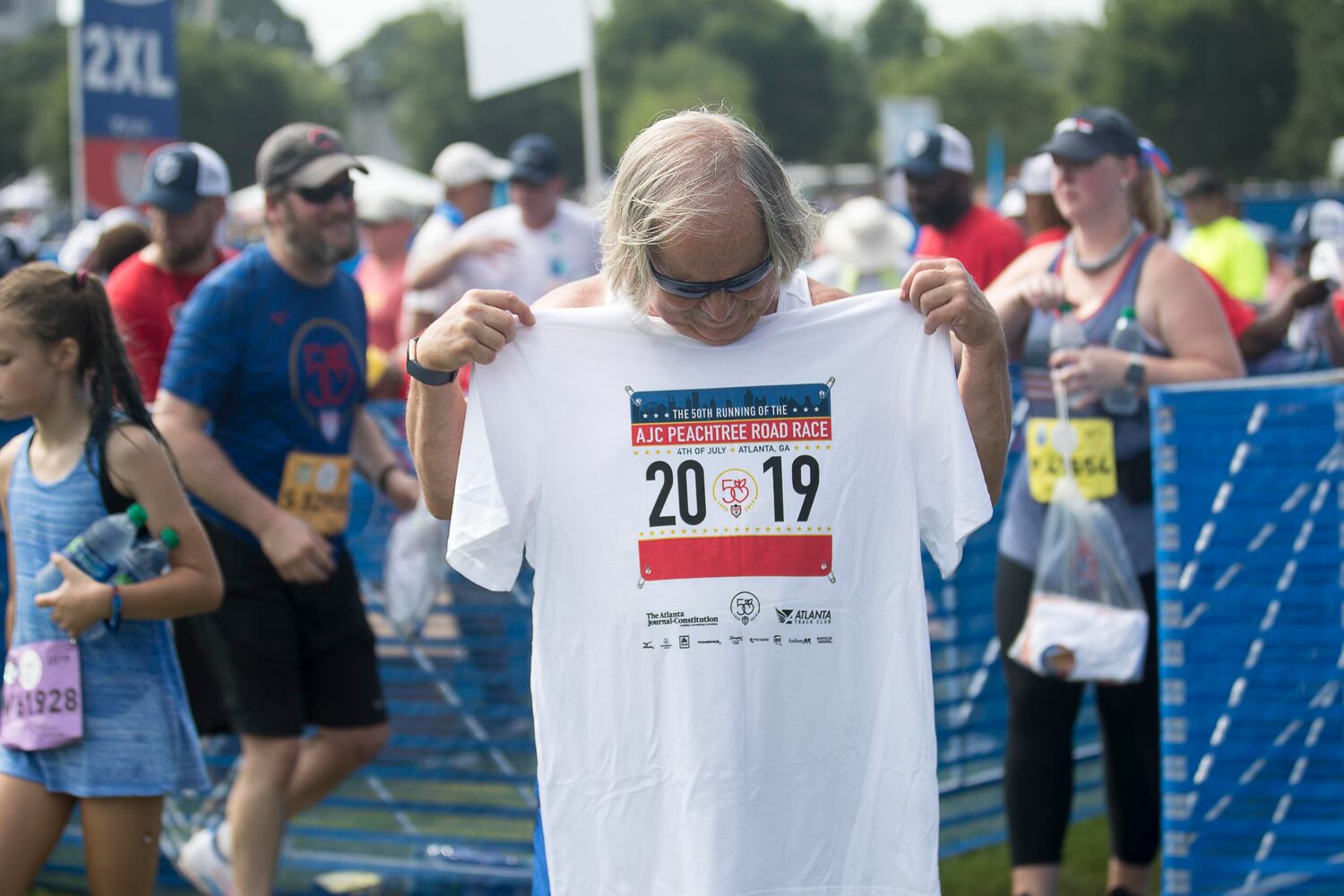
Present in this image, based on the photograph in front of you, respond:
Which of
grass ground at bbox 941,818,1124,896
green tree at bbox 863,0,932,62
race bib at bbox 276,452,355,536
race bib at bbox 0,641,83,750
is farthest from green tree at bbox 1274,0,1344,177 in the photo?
green tree at bbox 863,0,932,62

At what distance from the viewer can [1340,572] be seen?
388cm

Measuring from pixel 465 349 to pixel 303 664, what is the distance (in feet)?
7.51

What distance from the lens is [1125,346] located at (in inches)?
157

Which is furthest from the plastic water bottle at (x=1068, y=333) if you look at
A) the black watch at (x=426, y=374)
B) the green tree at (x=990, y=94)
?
the green tree at (x=990, y=94)

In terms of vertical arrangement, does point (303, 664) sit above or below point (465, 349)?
below

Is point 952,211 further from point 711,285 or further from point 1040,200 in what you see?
point 711,285

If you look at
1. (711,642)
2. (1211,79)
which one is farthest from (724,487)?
(1211,79)

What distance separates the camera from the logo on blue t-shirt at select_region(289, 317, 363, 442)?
4.14m

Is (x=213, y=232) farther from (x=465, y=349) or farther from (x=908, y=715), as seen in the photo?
(x=908, y=715)

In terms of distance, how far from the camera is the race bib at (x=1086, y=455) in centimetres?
402

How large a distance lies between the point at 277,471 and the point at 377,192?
4817mm

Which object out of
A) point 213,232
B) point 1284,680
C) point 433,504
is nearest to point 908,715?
point 433,504

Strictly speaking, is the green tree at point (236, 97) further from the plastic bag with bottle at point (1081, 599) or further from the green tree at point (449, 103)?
the plastic bag with bottle at point (1081, 599)

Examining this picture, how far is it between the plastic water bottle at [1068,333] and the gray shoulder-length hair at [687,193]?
5.97ft
